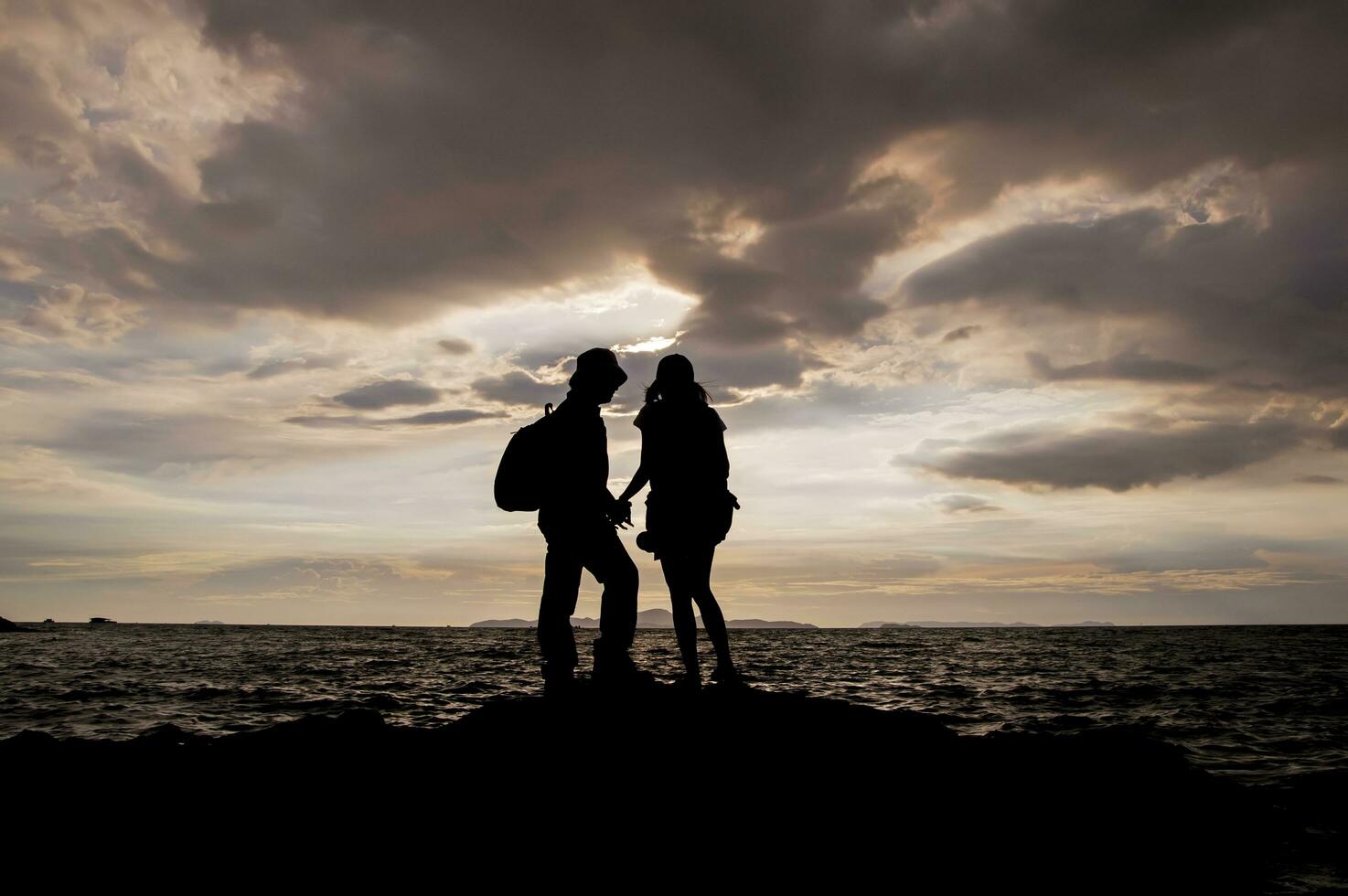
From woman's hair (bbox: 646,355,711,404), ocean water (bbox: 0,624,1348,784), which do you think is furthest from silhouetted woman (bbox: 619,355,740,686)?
ocean water (bbox: 0,624,1348,784)

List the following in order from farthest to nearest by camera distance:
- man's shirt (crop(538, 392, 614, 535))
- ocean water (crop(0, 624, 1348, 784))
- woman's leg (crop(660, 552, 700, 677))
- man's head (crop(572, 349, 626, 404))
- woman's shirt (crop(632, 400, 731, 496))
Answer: ocean water (crop(0, 624, 1348, 784)) < woman's shirt (crop(632, 400, 731, 496)) < woman's leg (crop(660, 552, 700, 677)) < man's head (crop(572, 349, 626, 404)) < man's shirt (crop(538, 392, 614, 535))

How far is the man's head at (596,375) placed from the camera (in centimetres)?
686

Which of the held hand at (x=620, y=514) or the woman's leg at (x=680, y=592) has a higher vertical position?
the held hand at (x=620, y=514)

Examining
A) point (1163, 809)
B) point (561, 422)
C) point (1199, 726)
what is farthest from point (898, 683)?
point (561, 422)

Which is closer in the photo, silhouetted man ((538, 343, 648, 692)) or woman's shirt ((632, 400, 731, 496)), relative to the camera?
silhouetted man ((538, 343, 648, 692))

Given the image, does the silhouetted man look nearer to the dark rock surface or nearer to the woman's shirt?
the dark rock surface

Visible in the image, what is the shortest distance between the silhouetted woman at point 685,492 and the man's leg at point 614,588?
0.51 metres

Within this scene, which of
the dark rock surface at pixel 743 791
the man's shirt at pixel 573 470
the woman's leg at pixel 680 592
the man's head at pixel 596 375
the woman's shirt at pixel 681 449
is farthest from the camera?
the woman's shirt at pixel 681 449

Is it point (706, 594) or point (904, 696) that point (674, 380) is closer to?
point (706, 594)

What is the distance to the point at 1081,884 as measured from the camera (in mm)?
4148

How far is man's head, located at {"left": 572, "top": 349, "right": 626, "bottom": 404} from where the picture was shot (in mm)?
6863

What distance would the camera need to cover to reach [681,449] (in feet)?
23.9

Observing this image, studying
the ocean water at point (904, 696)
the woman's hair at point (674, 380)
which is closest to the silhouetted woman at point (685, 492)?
the woman's hair at point (674, 380)

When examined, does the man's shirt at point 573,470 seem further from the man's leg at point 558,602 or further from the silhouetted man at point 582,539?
the man's leg at point 558,602
